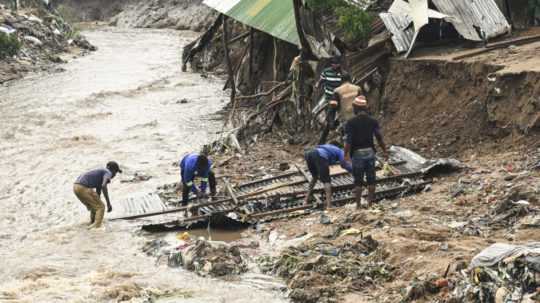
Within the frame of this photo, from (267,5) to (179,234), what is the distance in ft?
26.3

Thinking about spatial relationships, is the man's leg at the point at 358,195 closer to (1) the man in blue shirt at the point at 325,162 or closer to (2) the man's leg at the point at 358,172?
(2) the man's leg at the point at 358,172

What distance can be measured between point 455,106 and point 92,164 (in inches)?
287

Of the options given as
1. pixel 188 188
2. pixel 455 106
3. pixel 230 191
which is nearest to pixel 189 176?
pixel 188 188

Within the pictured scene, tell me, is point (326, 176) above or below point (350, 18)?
below

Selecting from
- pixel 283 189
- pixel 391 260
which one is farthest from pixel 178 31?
pixel 391 260

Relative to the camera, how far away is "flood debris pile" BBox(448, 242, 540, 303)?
4938 mm

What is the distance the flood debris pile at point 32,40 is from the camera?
87.1ft

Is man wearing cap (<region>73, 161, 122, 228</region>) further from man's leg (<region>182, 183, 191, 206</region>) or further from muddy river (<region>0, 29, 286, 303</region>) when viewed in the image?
man's leg (<region>182, 183, 191, 206</region>)

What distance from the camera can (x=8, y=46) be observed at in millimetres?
26328

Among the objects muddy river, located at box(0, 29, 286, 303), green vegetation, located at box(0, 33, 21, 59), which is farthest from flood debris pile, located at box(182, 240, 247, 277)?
green vegetation, located at box(0, 33, 21, 59)

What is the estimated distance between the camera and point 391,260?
668 cm

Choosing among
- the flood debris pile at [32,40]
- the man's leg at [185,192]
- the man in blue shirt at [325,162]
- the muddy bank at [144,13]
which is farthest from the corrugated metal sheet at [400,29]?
the muddy bank at [144,13]

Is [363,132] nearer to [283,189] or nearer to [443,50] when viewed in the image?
[283,189]

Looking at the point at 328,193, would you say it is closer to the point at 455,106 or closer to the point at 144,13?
the point at 455,106
